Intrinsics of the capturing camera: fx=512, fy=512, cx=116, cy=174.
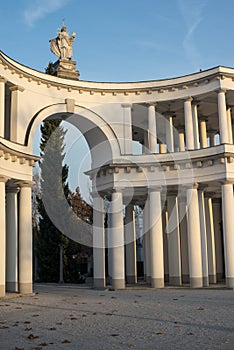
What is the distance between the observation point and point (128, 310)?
56.2 feet

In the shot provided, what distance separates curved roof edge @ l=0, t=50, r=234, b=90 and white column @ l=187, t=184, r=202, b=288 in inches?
233

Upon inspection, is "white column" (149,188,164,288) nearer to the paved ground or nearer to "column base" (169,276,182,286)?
"column base" (169,276,182,286)

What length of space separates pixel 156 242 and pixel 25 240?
713 centimetres

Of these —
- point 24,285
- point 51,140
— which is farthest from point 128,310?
point 51,140

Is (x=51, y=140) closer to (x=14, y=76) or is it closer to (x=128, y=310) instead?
(x=14, y=76)

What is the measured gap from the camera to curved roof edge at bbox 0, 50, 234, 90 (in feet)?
83.9

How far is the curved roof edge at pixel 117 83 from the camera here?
25578 millimetres

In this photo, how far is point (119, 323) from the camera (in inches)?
551

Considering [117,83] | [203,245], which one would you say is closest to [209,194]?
[203,245]

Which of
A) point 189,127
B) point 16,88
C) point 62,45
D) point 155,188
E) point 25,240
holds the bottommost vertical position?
point 25,240

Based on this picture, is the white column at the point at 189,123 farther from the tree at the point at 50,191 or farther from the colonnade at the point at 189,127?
the tree at the point at 50,191

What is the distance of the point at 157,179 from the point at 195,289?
615 cm

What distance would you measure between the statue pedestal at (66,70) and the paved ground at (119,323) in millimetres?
13383

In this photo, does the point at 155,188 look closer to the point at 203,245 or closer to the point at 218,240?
the point at 203,245
